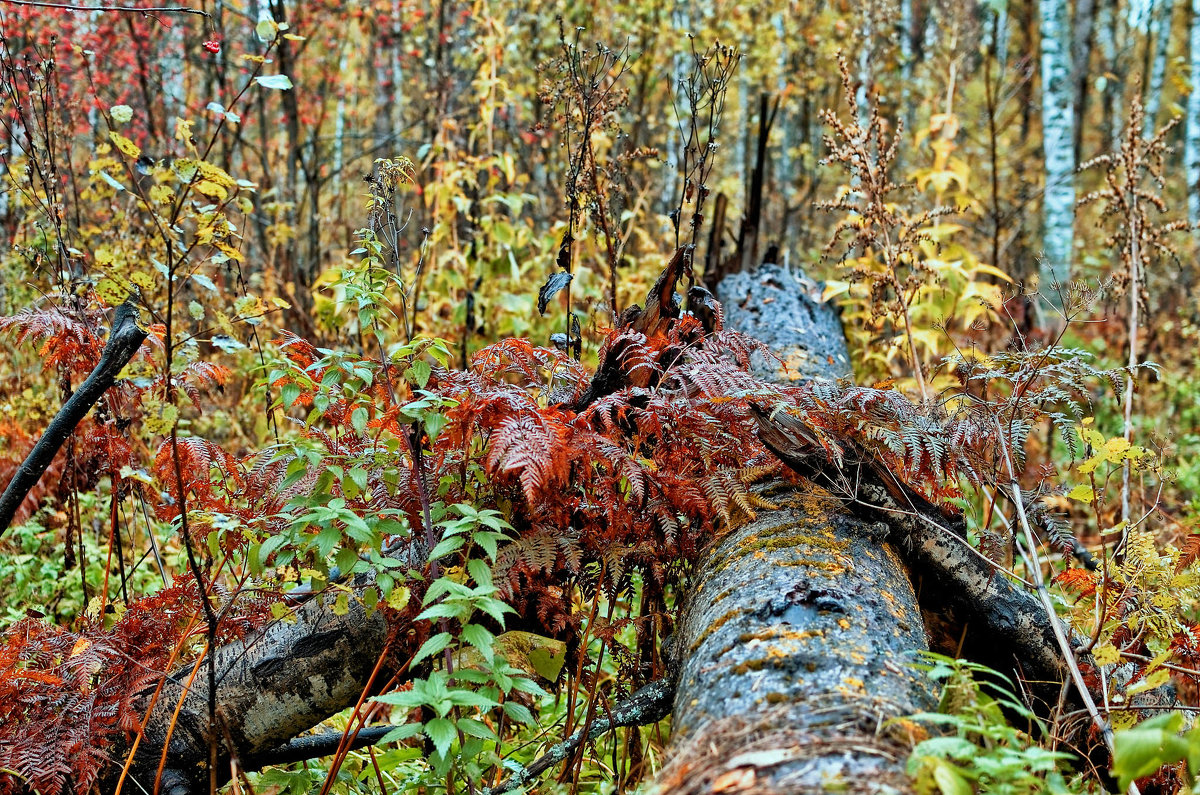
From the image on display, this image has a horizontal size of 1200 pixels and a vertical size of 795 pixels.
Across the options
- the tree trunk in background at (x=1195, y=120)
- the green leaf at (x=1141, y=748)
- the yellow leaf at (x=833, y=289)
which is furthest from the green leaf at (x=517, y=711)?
the tree trunk in background at (x=1195, y=120)

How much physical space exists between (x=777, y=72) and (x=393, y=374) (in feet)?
32.9

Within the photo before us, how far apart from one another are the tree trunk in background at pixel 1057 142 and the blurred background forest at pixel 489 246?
0.14ft

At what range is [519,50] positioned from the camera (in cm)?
886

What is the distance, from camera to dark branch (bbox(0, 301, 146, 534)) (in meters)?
2.19

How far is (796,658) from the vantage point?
5.70 ft

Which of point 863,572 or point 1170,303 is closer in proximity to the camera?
point 863,572

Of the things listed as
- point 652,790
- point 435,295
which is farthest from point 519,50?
point 652,790

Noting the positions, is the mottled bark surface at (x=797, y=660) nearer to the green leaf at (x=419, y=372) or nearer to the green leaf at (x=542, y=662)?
the green leaf at (x=542, y=662)

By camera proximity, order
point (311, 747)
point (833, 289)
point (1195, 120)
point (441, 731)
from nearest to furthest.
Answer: point (441, 731) < point (311, 747) < point (833, 289) < point (1195, 120)

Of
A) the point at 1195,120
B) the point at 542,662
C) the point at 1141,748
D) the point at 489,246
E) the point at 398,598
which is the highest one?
the point at 1195,120

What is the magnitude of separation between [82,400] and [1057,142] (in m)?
10.3

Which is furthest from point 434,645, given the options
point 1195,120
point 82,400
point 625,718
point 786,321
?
point 1195,120

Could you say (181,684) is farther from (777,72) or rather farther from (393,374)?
(777,72)

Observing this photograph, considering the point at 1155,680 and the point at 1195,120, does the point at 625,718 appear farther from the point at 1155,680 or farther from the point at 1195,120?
the point at 1195,120
